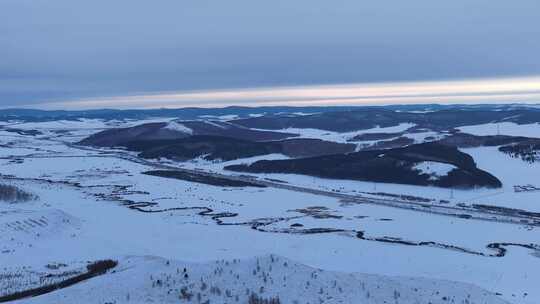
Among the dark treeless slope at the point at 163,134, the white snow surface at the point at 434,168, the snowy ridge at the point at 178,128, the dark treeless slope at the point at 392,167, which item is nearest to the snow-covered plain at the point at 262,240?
the dark treeless slope at the point at 392,167

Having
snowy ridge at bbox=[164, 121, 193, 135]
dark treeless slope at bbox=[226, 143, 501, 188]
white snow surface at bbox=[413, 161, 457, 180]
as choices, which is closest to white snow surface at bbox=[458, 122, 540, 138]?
dark treeless slope at bbox=[226, 143, 501, 188]

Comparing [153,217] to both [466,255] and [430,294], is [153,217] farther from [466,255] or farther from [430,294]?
[430,294]

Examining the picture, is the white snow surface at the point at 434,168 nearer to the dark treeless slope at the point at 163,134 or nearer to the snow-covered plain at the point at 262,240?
the snow-covered plain at the point at 262,240

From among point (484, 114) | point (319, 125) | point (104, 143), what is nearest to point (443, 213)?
point (104, 143)

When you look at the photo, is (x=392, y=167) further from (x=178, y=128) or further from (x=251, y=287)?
(x=178, y=128)

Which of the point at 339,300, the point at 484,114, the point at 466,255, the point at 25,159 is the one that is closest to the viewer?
the point at 339,300

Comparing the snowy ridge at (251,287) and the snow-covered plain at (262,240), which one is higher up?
the snowy ridge at (251,287)

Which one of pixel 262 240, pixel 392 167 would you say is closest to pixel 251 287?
pixel 262 240
